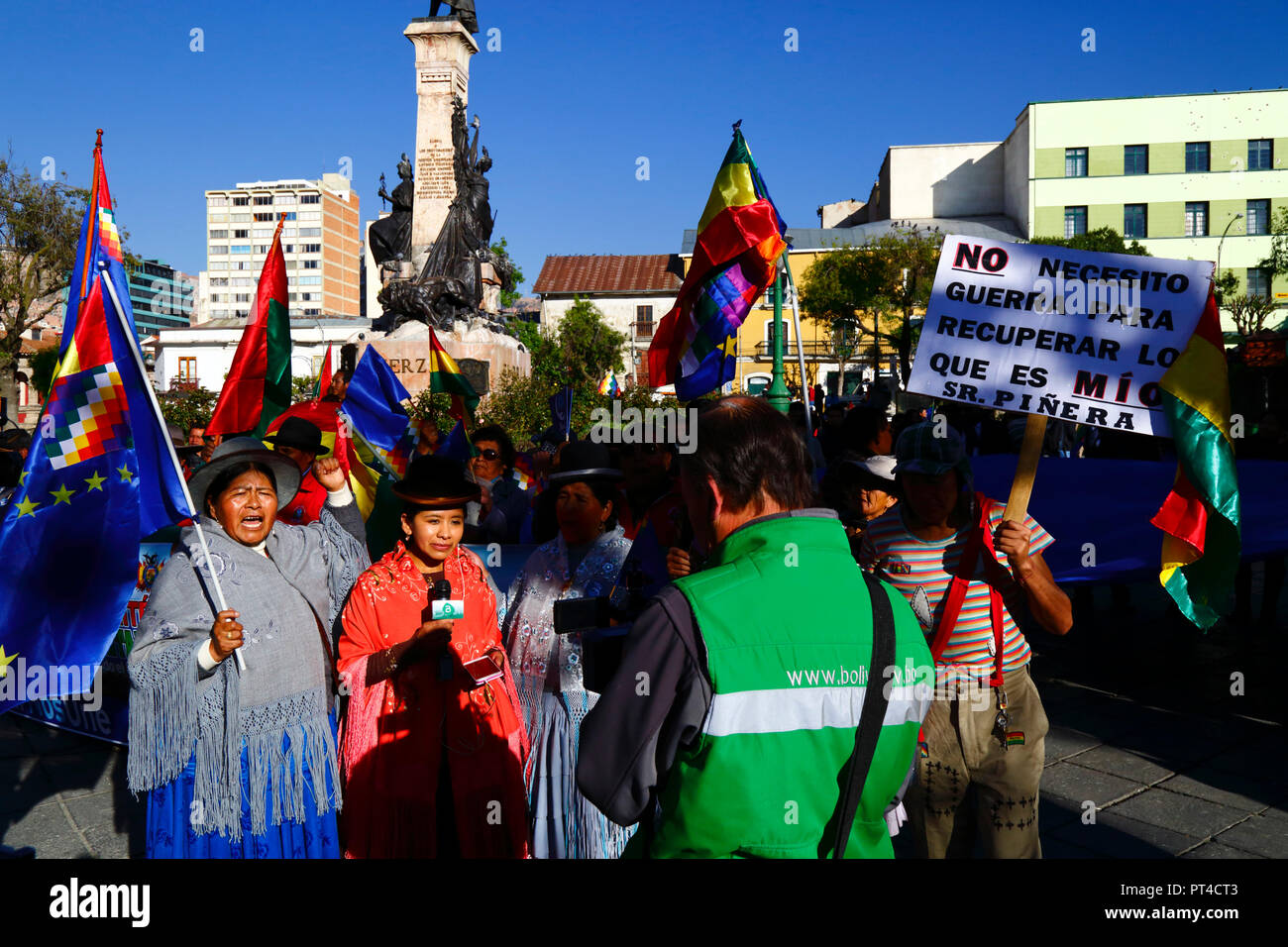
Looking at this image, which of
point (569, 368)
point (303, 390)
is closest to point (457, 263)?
point (303, 390)

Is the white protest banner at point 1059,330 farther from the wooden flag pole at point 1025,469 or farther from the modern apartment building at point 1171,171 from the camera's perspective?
the modern apartment building at point 1171,171

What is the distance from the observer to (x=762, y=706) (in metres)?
1.77

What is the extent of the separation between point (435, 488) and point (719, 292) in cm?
422

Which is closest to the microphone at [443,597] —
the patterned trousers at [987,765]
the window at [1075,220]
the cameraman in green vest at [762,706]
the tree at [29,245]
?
the cameraman in green vest at [762,706]

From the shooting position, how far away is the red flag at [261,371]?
536cm

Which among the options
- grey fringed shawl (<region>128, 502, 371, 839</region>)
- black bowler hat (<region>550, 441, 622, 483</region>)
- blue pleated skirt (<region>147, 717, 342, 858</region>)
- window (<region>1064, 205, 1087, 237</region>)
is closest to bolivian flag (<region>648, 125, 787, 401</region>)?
black bowler hat (<region>550, 441, 622, 483</region>)

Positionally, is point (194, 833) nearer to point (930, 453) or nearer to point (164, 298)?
point (930, 453)

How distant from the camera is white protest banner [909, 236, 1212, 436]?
299 centimetres

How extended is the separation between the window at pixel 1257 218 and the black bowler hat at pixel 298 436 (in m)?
55.9

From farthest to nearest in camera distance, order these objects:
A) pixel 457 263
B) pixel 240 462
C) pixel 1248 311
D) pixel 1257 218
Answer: pixel 1257 218, pixel 1248 311, pixel 457 263, pixel 240 462

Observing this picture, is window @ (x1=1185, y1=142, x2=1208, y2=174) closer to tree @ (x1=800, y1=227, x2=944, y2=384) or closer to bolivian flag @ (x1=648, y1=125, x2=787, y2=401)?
tree @ (x1=800, y1=227, x2=944, y2=384)

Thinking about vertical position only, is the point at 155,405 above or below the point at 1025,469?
above

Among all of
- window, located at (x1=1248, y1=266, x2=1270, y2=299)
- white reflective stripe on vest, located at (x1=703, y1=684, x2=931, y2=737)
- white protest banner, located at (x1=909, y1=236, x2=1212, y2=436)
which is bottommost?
white reflective stripe on vest, located at (x1=703, y1=684, x2=931, y2=737)

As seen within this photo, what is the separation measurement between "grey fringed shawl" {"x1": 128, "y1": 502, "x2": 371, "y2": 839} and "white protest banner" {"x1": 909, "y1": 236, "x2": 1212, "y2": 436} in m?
2.11
